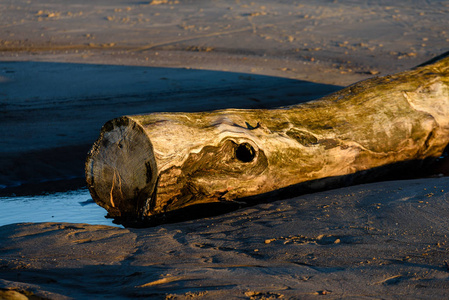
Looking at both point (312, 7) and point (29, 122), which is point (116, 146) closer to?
point (29, 122)

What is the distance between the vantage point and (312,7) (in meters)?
11.5

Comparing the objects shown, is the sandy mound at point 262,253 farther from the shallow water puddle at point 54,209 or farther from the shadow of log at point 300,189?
the shallow water puddle at point 54,209

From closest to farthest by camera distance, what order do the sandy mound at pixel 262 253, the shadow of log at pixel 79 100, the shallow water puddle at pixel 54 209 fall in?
the sandy mound at pixel 262 253
the shallow water puddle at pixel 54 209
the shadow of log at pixel 79 100

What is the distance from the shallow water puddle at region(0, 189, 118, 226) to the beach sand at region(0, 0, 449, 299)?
22 centimetres

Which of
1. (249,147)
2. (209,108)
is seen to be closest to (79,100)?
(209,108)

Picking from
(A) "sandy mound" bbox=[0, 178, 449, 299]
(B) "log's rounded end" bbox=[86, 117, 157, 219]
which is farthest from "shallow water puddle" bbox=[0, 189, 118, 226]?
(A) "sandy mound" bbox=[0, 178, 449, 299]

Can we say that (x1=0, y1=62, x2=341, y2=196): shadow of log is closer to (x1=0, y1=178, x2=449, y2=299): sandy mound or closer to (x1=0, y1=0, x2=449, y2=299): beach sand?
(x1=0, y1=0, x2=449, y2=299): beach sand

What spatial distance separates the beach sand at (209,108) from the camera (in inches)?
95.1

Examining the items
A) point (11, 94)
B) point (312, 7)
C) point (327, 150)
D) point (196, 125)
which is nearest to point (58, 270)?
point (196, 125)

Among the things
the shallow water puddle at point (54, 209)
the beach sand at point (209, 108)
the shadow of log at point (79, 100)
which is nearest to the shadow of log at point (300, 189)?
the beach sand at point (209, 108)

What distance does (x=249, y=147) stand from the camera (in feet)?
12.1

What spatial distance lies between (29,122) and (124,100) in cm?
116

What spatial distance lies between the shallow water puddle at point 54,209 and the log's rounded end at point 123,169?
168mm

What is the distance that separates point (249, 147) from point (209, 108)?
2631 mm
